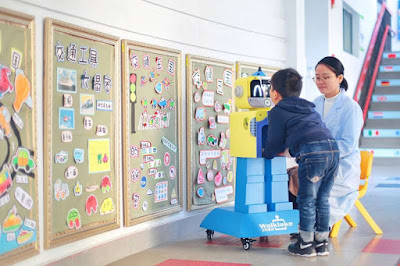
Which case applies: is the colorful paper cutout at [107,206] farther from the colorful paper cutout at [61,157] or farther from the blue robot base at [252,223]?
the blue robot base at [252,223]

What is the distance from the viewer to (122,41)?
3.93 metres

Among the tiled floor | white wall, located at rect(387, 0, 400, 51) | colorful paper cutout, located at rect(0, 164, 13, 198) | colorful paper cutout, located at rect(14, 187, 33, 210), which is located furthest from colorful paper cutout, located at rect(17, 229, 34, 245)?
white wall, located at rect(387, 0, 400, 51)

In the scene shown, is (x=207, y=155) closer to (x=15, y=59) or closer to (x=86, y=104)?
(x=86, y=104)

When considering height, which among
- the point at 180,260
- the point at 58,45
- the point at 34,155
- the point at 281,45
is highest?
the point at 281,45

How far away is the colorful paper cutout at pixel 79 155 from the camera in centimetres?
351

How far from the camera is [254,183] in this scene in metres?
4.14

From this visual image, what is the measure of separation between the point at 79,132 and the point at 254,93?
4.29ft

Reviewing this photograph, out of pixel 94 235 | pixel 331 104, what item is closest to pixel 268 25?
pixel 331 104

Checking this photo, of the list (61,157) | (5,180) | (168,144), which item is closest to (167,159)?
(168,144)

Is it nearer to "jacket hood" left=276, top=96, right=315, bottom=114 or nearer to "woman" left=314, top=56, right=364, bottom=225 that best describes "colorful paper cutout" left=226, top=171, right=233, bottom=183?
"woman" left=314, top=56, right=364, bottom=225

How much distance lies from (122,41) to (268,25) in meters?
2.25

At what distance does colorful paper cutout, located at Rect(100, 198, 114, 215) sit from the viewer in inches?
148

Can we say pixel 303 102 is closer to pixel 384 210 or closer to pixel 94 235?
pixel 94 235

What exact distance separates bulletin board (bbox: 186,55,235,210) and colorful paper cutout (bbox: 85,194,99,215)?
110cm
